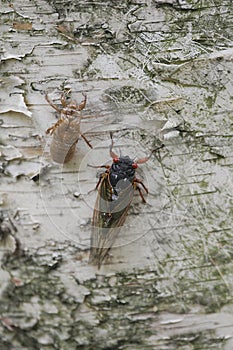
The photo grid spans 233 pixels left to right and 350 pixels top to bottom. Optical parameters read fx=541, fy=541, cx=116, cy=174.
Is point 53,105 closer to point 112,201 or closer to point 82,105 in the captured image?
point 82,105

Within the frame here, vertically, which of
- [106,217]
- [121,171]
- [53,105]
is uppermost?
[53,105]

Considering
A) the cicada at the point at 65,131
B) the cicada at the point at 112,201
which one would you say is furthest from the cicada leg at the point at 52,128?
the cicada at the point at 112,201

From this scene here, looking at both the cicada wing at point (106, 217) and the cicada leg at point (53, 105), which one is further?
the cicada leg at point (53, 105)

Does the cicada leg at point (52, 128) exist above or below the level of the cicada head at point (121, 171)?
above

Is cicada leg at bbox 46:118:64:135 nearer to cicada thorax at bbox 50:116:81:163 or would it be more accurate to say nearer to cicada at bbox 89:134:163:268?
cicada thorax at bbox 50:116:81:163

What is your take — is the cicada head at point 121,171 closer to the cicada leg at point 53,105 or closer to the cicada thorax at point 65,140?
the cicada thorax at point 65,140

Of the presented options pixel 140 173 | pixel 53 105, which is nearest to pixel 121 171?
pixel 140 173

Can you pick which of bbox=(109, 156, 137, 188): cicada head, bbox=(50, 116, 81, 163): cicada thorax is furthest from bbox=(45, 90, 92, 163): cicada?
bbox=(109, 156, 137, 188): cicada head
